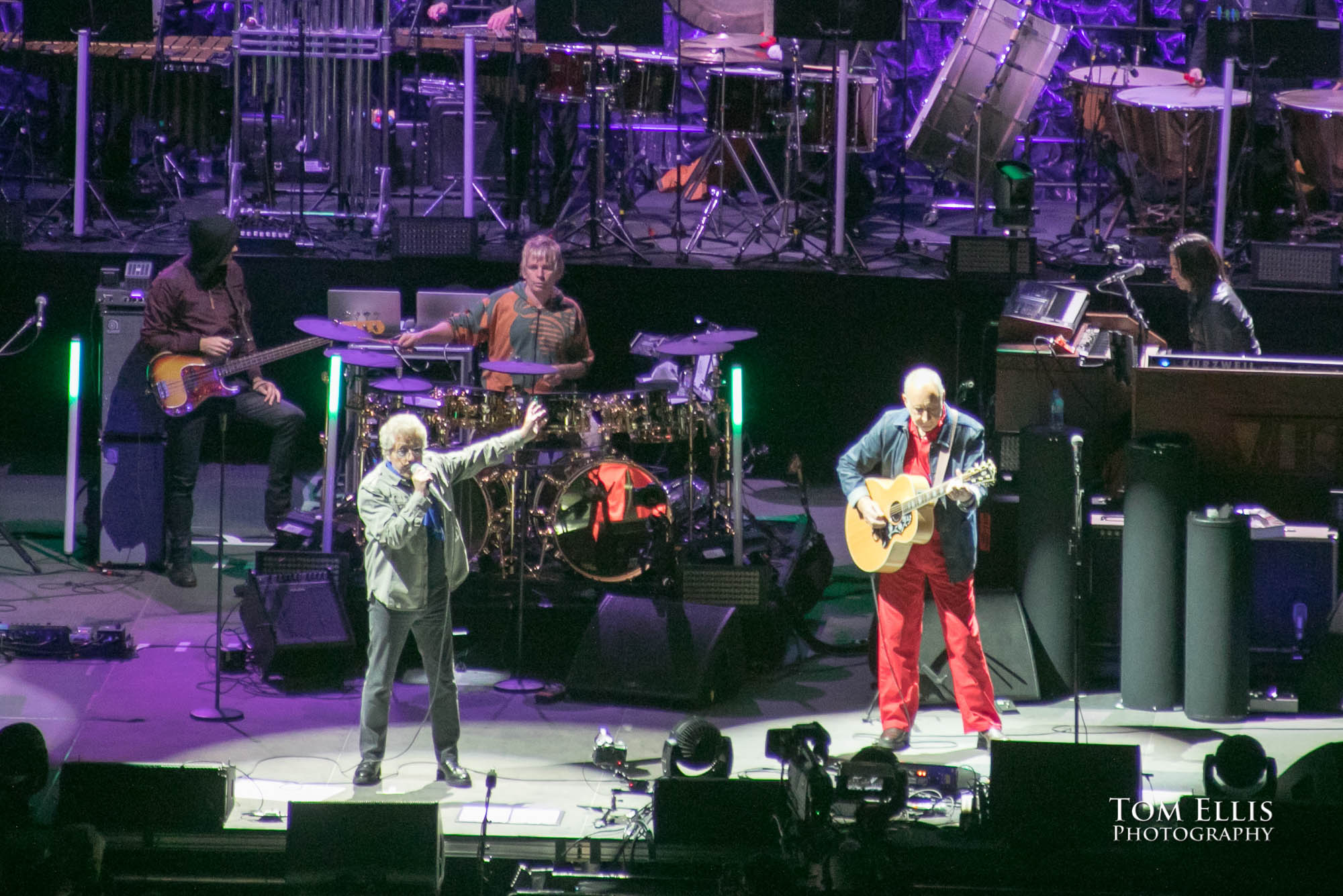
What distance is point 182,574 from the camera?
11047 millimetres

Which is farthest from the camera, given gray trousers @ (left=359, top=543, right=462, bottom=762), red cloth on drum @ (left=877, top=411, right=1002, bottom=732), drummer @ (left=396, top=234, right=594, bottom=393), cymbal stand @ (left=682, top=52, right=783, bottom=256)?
cymbal stand @ (left=682, top=52, right=783, bottom=256)

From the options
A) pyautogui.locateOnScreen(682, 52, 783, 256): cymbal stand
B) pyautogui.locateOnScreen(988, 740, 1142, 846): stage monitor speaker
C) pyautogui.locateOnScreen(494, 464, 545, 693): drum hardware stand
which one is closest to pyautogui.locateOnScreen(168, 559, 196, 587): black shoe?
pyautogui.locateOnScreen(494, 464, 545, 693): drum hardware stand

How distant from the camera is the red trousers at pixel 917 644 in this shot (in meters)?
8.82

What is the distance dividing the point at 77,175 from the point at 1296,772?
30.3 feet

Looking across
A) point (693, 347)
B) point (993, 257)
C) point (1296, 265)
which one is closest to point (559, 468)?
point (693, 347)

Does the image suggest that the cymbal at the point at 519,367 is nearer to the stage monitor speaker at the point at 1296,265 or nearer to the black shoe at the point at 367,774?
the black shoe at the point at 367,774

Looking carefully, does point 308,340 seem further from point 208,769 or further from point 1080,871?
point 1080,871

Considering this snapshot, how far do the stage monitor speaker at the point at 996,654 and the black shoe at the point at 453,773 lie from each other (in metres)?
2.48

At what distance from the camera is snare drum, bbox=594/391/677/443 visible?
10109 millimetres

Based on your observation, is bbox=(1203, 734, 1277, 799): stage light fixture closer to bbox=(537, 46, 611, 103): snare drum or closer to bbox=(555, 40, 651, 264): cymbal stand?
bbox=(555, 40, 651, 264): cymbal stand

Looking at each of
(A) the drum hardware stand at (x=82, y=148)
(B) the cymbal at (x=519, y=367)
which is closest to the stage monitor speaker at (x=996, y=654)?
(B) the cymbal at (x=519, y=367)

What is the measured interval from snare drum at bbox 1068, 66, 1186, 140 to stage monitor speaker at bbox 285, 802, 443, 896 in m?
8.80

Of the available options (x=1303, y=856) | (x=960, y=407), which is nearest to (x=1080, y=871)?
(x=1303, y=856)

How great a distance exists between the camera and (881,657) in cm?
892
